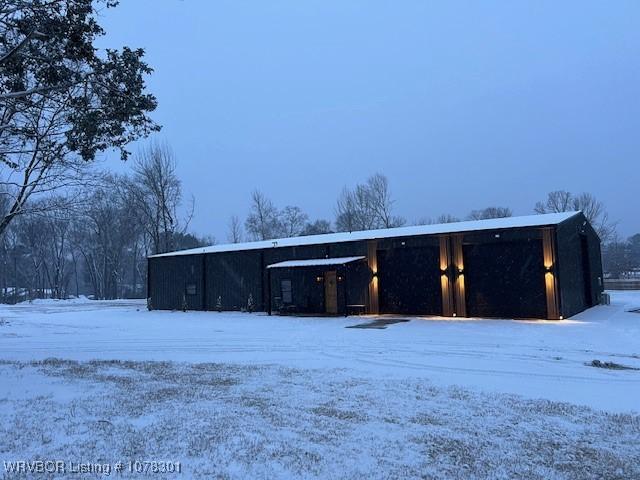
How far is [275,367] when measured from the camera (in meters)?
9.01

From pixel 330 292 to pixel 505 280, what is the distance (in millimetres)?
7126

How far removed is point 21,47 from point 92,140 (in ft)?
5.79

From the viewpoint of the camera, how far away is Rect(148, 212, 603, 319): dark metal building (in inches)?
684

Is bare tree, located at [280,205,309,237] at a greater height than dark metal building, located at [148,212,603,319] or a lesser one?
greater

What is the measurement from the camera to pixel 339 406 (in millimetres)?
6105

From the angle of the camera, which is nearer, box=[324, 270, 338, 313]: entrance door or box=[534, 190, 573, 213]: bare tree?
box=[324, 270, 338, 313]: entrance door

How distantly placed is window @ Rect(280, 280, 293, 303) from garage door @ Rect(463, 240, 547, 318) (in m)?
7.59

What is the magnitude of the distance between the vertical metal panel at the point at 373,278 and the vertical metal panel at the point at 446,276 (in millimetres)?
2775

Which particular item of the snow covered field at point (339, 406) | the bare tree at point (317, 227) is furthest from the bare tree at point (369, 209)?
the snow covered field at point (339, 406)

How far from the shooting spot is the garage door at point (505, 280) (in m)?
17.3

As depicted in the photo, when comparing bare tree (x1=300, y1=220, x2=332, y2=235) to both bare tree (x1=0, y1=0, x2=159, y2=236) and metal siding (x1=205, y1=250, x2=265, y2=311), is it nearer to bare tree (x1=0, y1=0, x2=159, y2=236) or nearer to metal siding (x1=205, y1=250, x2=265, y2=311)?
metal siding (x1=205, y1=250, x2=265, y2=311)

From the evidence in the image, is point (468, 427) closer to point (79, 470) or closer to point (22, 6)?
point (79, 470)

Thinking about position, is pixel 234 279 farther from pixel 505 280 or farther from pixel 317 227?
pixel 317 227

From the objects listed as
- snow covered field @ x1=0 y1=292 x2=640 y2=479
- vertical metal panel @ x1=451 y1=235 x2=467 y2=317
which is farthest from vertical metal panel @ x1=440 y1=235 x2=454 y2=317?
snow covered field @ x1=0 y1=292 x2=640 y2=479
